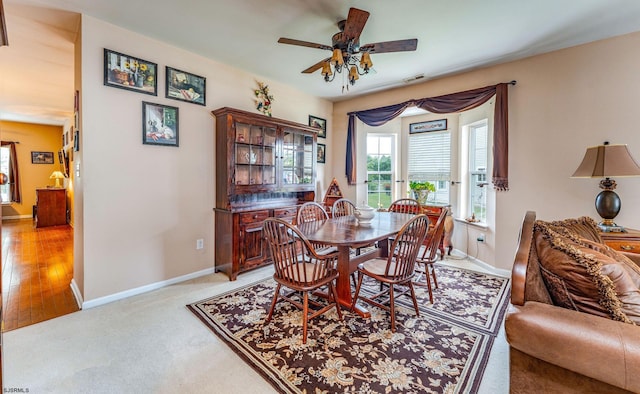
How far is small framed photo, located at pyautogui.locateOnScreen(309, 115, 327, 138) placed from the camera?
16.2 feet

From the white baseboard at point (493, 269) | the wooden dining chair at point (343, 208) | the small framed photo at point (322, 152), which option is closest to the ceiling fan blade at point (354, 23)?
the wooden dining chair at point (343, 208)

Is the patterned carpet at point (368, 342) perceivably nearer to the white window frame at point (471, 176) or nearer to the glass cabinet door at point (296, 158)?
the white window frame at point (471, 176)

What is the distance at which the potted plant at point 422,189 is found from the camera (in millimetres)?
4547

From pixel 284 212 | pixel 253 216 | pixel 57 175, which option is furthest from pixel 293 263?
pixel 57 175

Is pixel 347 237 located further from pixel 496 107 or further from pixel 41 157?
pixel 41 157

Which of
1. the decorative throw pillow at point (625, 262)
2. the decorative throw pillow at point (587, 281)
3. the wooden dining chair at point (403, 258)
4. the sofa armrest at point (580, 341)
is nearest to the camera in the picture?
the sofa armrest at point (580, 341)

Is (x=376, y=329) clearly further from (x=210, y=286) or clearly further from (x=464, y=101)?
(x=464, y=101)

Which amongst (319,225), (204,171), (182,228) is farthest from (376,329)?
(204,171)

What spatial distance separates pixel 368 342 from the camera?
209 centimetres

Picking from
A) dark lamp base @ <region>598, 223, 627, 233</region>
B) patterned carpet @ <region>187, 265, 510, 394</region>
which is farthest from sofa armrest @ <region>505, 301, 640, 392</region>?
dark lamp base @ <region>598, 223, 627, 233</region>

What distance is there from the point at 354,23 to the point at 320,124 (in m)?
2.93

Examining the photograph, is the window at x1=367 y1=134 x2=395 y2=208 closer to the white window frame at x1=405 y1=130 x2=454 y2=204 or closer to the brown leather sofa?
the white window frame at x1=405 y1=130 x2=454 y2=204

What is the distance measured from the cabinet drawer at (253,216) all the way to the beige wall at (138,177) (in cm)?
52

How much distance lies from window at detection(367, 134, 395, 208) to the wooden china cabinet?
61.6 inches
